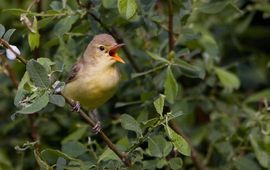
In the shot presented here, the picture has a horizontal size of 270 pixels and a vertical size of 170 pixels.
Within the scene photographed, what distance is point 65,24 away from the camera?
352 cm

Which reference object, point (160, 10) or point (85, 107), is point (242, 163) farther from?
point (160, 10)

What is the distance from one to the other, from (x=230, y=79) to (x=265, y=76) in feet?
3.14

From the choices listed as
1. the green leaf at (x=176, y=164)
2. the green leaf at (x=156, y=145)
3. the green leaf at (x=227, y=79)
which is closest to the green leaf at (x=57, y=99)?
the green leaf at (x=156, y=145)

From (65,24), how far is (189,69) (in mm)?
656

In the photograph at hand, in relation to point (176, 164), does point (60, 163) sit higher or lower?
higher

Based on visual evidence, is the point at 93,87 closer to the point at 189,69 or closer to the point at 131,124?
the point at 189,69

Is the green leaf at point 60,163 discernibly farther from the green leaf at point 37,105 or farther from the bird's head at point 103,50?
the bird's head at point 103,50

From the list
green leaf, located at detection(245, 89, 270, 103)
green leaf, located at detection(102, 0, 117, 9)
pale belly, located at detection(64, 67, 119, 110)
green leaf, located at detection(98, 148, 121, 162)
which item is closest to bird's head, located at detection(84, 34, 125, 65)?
pale belly, located at detection(64, 67, 119, 110)

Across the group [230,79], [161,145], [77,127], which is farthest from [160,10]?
[161,145]

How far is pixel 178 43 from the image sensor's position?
156 inches

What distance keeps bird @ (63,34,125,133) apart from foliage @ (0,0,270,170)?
0.06 m

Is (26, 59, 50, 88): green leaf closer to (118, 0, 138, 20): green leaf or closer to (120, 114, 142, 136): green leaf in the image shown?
(120, 114, 142, 136): green leaf

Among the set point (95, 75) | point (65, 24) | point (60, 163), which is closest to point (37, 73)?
point (60, 163)

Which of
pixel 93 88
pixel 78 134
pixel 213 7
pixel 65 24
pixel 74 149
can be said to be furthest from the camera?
pixel 78 134
